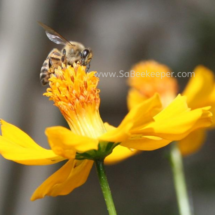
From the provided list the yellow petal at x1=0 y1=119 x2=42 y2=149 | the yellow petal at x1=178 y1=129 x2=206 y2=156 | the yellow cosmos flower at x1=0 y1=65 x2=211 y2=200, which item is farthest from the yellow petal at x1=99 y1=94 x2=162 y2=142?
the yellow petal at x1=178 y1=129 x2=206 y2=156

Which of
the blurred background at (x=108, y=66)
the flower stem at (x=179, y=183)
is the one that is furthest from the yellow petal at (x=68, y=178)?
the blurred background at (x=108, y=66)

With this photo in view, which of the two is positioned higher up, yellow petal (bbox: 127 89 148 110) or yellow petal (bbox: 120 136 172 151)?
yellow petal (bbox: 127 89 148 110)

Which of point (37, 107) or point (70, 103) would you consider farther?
point (37, 107)

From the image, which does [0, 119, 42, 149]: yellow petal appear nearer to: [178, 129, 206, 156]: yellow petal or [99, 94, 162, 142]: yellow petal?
[99, 94, 162, 142]: yellow petal

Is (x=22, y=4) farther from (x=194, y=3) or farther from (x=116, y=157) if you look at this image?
(x=116, y=157)

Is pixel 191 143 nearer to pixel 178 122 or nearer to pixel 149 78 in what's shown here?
pixel 149 78

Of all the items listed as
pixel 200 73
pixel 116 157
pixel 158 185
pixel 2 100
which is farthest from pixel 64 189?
pixel 158 185
